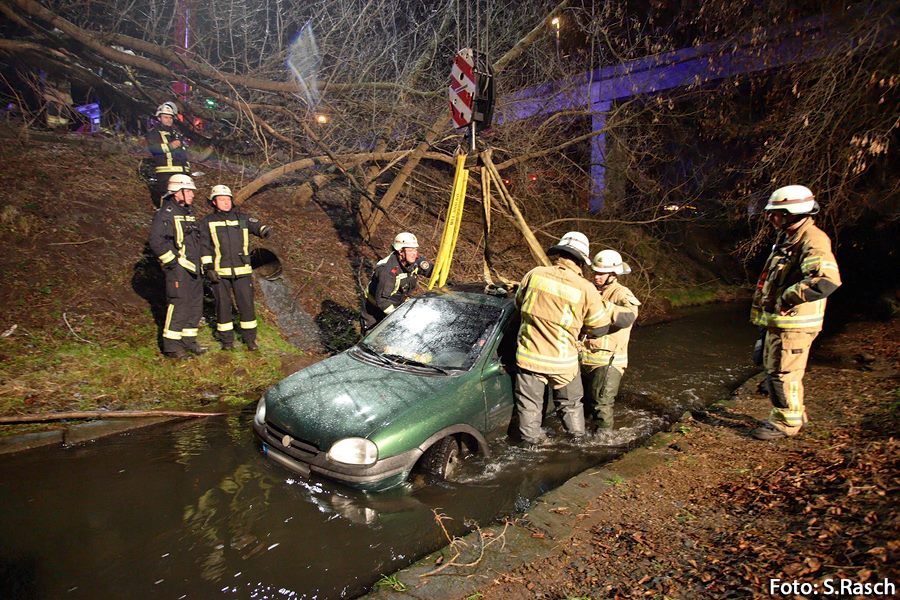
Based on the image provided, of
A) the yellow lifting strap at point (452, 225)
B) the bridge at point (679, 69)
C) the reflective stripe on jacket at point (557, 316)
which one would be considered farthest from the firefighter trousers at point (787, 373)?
the bridge at point (679, 69)

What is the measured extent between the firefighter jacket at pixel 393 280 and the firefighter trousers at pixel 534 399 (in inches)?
80.4

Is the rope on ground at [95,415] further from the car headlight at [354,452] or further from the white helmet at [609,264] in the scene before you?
the white helmet at [609,264]

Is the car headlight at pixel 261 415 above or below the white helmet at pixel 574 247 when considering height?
below

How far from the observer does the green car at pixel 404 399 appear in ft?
10.4

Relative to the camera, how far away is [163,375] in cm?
519

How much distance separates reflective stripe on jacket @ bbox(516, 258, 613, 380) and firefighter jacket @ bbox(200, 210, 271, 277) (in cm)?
372

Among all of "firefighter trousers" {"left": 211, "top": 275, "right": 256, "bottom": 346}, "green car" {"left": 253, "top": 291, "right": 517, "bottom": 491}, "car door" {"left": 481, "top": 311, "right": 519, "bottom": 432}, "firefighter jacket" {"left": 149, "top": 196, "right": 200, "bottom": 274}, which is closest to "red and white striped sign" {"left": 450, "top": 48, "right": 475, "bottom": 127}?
"green car" {"left": 253, "top": 291, "right": 517, "bottom": 491}

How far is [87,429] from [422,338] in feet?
9.96

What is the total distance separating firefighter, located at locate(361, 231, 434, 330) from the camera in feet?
18.4

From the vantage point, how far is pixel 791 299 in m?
3.58

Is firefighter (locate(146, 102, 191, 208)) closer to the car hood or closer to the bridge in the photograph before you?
the car hood

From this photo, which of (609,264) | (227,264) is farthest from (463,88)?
(227,264)

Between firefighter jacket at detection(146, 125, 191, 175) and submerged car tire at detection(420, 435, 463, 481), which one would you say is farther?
firefighter jacket at detection(146, 125, 191, 175)

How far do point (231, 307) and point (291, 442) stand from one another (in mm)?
3066
